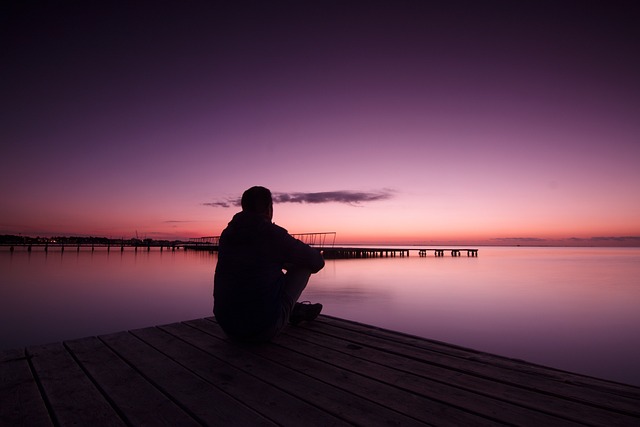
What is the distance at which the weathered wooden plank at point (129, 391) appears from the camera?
1904mm

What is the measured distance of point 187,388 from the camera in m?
2.29

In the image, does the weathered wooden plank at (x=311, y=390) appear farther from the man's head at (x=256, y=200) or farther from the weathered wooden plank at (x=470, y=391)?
the man's head at (x=256, y=200)

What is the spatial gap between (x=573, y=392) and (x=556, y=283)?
2064 cm

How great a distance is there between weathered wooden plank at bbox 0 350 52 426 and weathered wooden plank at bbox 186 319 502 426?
149cm

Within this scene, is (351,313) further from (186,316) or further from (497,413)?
(497,413)

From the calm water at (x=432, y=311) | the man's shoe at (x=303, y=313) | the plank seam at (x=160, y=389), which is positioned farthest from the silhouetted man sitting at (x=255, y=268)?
the calm water at (x=432, y=311)

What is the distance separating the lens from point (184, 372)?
258 cm

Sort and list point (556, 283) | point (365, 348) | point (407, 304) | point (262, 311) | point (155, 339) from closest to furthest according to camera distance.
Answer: point (262, 311) → point (365, 348) → point (155, 339) → point (407, 304) → point (556, 283)

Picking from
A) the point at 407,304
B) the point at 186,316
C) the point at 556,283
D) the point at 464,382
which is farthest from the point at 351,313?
the point at 556,283

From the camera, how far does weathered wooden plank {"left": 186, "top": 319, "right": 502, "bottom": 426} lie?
194cm

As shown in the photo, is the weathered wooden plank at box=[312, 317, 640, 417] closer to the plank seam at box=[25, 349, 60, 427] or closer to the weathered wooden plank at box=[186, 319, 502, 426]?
the weathered wooden plank at box=[186, 319, 502, 426]

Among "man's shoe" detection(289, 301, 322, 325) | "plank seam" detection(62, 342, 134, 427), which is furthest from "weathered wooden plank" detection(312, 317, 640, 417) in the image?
"plank seam" detection(62, 342, 134, 427)

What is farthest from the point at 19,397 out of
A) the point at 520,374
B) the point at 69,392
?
the point at 520,374

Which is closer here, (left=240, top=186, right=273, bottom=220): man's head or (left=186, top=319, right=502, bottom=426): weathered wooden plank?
(left=186, top=319, right=502, bottom=426): weathered wooden plank
